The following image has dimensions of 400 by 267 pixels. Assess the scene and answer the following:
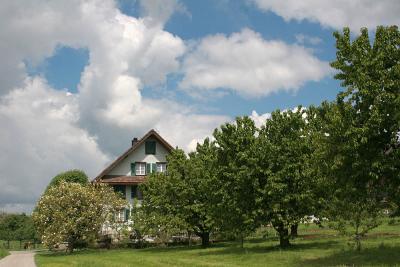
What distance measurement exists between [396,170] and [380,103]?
2.72m

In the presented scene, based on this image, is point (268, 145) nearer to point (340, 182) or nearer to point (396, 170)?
point (340, 182)

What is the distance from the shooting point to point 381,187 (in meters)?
22.2

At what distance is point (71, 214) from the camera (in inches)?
1941

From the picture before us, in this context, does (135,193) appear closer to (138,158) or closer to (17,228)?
(138,158)

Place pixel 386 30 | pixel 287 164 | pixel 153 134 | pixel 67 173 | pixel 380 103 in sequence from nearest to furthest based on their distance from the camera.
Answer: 1. pixel 380 103
2. pixel 386 30
3. pixel 287 164
4. pixel 153 134
5. pixel 67 173

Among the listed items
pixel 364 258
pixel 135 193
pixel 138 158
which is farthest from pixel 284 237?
pixel 138 158

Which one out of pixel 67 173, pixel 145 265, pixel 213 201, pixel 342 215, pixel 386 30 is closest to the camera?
pixel 386 30

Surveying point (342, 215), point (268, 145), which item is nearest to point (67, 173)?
point (268, 145)

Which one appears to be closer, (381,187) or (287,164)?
(381,187)

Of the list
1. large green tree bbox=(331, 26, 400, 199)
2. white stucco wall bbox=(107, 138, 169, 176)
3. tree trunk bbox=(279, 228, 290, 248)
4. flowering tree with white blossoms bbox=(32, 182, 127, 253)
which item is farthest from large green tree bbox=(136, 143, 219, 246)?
large green tree bbox=(331, 26, 400, 199)

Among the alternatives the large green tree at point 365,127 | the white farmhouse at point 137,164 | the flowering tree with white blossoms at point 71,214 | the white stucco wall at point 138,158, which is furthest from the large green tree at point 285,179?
the white stucco wall at point 138,158

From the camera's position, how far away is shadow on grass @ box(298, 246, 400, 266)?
2162 cm

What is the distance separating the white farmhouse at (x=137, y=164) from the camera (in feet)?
206

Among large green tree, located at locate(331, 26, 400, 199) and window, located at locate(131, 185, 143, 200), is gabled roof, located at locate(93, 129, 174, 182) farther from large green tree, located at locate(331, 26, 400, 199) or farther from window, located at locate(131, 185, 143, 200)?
large green tree, located at locate(331, 26, 400, 199)
